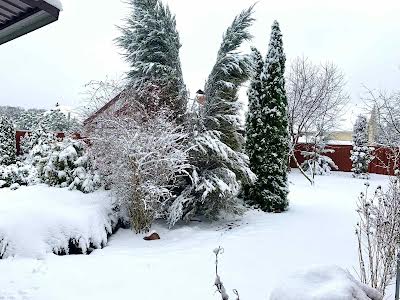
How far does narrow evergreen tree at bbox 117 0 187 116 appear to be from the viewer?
8406 millimetres

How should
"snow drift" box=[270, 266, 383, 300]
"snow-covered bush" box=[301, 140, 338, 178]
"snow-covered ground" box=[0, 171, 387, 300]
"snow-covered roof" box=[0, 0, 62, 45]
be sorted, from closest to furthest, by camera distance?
"snow drift" box=[270, 266, 383, 300] < "snow-covered roof" box=[0, 0, 62, 45] < "snow-covered ground" box=[0, 171, 387, 300] < "snow-covered bush" box=[301, 140, 338, 178]

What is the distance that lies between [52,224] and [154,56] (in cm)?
444

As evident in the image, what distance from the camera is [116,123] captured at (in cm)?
750

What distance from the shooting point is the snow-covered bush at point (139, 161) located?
7.14 metres

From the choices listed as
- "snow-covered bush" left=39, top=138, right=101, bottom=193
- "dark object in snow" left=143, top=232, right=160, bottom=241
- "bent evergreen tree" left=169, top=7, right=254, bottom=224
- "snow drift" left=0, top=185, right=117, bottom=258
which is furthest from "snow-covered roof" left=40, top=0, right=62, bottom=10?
"snow-covered bush" left=39, top=138, right=101, bottom=193

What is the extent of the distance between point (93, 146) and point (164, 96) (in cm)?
194

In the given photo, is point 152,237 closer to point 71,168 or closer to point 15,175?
point 71,168

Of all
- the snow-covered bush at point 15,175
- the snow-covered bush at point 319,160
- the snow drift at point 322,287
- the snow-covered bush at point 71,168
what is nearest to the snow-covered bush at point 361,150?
the snow-covered bush at point 319,160

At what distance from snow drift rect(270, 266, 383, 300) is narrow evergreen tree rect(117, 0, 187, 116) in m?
A: 6.32

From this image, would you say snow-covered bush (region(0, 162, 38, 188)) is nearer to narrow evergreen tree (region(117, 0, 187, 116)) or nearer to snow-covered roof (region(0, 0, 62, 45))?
narrow evergreen tree (region(117, 0, 187, 116))

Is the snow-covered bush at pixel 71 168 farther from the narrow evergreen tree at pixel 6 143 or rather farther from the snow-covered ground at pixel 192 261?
the narrow evergreen tree at pixel 6 143

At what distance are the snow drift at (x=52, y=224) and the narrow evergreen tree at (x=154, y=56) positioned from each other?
2.58 meters

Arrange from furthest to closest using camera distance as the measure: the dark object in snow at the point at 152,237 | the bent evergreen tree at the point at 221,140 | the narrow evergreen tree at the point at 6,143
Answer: the narrow evergreen tree at the point at 6,143 < the bent evergreen tree at the point at 221,140 < the dark object in snow at the point at 152,237

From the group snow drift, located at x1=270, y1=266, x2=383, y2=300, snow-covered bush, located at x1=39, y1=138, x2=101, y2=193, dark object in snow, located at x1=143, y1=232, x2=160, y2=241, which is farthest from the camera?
snow-covered bush, located at x1=39, y1=138, x2=101, y2=193
